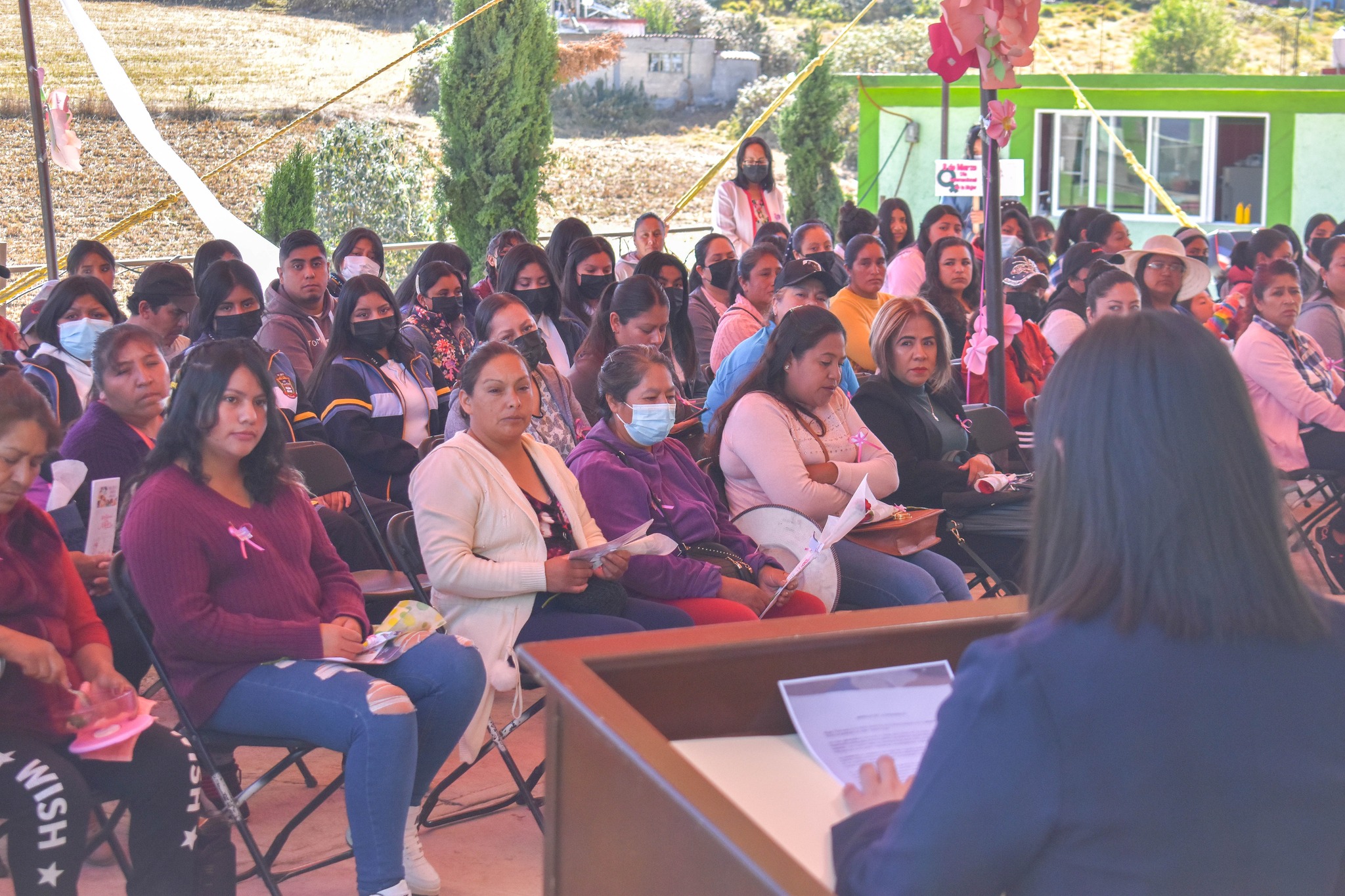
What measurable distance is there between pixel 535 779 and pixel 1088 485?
2.48 meters

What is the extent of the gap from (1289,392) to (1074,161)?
11.3 m

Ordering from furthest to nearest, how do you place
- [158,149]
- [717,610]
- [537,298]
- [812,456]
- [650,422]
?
[158,149]
[537,298]
[812,456]
[650,422]
[717,610]

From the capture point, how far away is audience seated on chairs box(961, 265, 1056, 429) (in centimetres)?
545

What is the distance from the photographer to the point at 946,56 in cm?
460

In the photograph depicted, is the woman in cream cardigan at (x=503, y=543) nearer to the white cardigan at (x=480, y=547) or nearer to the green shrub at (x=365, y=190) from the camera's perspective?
the white cardigan at (x=480, y=547)

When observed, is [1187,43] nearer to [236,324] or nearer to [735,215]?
[735,215]

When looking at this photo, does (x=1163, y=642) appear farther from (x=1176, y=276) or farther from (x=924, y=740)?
(x=1176, y=276)

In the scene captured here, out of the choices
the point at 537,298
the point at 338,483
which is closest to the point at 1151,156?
the point at 537,298

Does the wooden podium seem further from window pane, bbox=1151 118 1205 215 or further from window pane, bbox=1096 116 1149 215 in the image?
window pane, bbox=1096 116 1149 215

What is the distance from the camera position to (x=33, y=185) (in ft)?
51.4

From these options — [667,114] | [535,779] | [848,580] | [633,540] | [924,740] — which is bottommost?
[535,779]

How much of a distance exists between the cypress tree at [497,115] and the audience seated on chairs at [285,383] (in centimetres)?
682

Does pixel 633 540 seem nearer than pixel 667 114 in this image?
Yes

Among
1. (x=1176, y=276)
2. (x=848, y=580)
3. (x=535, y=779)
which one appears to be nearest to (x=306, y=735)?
(x=535, y=779)
